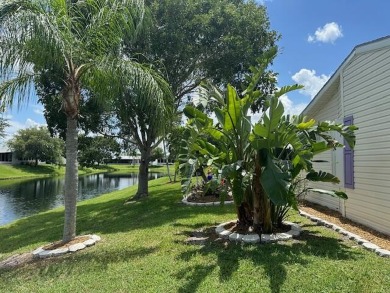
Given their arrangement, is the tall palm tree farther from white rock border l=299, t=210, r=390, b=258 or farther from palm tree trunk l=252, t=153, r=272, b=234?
white rock border l=299, t=210, r=390, b=258

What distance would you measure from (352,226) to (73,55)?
6.77m

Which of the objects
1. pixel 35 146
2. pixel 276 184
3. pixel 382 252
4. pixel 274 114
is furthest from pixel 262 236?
pixel 35 146

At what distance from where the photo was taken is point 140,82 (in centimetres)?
655

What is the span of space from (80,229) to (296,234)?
5832 millimetres

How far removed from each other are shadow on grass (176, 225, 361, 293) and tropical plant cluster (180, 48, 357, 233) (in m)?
0.70

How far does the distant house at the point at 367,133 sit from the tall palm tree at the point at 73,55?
4415mm

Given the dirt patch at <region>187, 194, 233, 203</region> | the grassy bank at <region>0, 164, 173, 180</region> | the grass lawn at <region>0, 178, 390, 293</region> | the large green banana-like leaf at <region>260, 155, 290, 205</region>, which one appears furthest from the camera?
the grassy bank at <region>0, 164, 173, 180</region>

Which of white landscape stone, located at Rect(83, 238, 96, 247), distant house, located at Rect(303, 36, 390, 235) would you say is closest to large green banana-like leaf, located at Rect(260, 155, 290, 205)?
distant house, located at Rect(303, 36, 390, 235)

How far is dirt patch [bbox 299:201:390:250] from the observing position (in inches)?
239

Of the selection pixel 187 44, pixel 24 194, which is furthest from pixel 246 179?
pixel 24 194

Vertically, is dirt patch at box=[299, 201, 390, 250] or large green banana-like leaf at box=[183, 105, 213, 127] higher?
large green banana-like leaf at box=[183, 105, 213, 127]

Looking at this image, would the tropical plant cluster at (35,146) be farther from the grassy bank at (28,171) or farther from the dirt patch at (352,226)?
the dirt patch at (352,226)

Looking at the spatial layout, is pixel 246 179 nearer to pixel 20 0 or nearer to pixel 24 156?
pixel 20 0

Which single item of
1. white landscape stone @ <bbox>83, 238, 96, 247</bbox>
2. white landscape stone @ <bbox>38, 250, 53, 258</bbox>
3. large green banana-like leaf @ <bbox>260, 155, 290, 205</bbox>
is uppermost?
large green banana-like leaf @ <bbox>260, 155, 290, 205</bbox>
